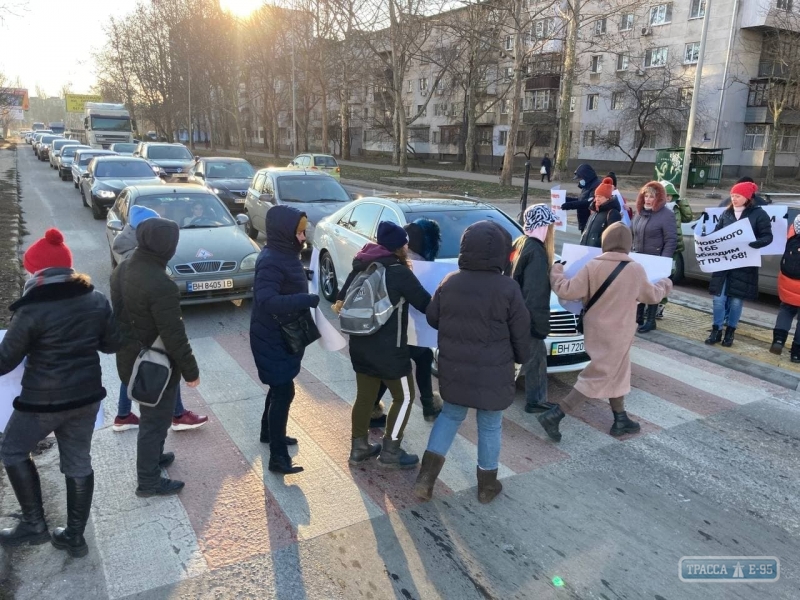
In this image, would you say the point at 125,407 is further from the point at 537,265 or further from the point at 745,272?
the point at 745,272

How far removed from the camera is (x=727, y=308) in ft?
23.6

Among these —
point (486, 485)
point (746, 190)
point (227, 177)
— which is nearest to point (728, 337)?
point (746, 190)

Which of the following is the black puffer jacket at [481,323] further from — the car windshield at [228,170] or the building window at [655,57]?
the building window at [655,57]

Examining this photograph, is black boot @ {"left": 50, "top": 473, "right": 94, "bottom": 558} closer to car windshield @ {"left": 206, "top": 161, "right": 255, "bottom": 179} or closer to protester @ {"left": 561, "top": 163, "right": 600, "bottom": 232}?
protester @ {"left": 561, "top": 163, "right": 600, "bottom": 232}

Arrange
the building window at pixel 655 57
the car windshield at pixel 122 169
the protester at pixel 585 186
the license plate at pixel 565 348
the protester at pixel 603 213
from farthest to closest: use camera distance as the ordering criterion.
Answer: the building window at pixel 655 57 → the car windshield at pixel 122 169 → the protester at pixel 585 186 → the protester at pixel 603 213 → the license plate at pixel 565 348

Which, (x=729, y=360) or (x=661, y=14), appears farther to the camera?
(x=661, y=14)

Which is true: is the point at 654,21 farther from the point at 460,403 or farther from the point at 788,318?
the point at 460,403

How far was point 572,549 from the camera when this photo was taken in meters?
3.47

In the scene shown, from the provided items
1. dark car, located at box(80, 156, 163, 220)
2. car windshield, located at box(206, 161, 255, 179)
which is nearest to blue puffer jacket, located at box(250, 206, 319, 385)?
dark car, located at box(80, 156, 163, 220)

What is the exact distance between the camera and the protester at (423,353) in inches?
179

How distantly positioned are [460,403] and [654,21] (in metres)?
46.6

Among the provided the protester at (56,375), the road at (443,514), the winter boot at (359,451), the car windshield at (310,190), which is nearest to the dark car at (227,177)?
the car windshield at (310,190)

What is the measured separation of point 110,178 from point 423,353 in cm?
1478

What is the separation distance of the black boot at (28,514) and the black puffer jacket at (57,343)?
0.44m
